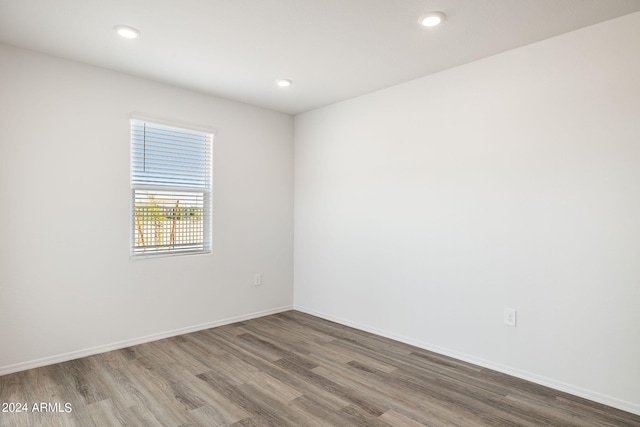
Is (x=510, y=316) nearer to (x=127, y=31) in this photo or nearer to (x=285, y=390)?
(x=285, y=390)

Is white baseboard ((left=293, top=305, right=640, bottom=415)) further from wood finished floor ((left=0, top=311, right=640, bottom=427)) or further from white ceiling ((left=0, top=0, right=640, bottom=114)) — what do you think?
white ceiling ((left=0, top=0, right=640, bottom=114))

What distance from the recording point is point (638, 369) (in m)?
2.30

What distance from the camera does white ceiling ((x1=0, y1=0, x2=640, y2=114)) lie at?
2250 millimetres

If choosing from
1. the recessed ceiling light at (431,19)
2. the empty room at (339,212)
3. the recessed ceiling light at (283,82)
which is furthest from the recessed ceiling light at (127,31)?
the recessed ceiling light at (431,19)

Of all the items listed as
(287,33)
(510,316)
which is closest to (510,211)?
(510,316)

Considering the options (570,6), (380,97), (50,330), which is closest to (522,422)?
(570,6)

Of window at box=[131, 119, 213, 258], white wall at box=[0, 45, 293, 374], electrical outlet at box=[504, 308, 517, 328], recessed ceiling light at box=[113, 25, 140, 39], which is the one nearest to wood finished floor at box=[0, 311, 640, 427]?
white wall at box=[0, 45, 293, 374]

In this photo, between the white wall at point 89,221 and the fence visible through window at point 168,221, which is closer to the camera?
the white wall at point 89,221

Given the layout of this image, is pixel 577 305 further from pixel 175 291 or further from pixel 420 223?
pixel 175 291

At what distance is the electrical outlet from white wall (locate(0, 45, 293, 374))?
8.78 ft

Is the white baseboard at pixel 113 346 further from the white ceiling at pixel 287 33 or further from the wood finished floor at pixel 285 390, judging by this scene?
the white ceiling at pixel 287 33

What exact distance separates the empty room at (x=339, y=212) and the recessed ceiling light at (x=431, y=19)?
0.05 ft

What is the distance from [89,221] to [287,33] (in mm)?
2245

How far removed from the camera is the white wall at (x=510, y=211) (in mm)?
2385
